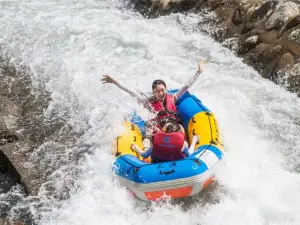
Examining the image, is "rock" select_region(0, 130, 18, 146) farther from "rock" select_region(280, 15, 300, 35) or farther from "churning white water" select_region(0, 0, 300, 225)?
"rock" select_region(280, 15, 300, 35)

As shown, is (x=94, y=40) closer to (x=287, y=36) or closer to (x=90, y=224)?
(x=287, y=36)

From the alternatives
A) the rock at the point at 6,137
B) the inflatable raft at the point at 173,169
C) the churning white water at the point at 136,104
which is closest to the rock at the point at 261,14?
the churning white water at the point at 136,104

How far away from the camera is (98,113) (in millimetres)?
8375

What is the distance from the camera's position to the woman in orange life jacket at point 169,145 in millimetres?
5820

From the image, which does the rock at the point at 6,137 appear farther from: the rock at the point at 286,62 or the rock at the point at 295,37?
the rock at the point at 295,37

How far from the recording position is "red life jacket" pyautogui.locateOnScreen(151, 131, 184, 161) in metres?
5.82

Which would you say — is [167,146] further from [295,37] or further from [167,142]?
[295,37]

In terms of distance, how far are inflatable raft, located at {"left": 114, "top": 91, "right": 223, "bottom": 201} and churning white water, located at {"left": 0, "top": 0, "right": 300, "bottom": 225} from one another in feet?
1.20

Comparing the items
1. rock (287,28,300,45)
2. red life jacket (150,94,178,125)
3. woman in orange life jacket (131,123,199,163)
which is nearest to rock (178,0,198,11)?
rock (287,28,300,45)

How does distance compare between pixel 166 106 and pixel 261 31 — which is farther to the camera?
pixel 261 31

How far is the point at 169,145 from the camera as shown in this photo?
587cm

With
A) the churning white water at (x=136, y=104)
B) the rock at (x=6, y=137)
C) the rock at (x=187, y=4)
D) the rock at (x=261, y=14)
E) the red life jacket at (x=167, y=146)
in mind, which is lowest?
the rock at (x=6, y=137)

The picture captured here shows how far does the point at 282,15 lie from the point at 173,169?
5.60 meters

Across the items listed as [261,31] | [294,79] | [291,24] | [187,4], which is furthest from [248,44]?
[187,4]
